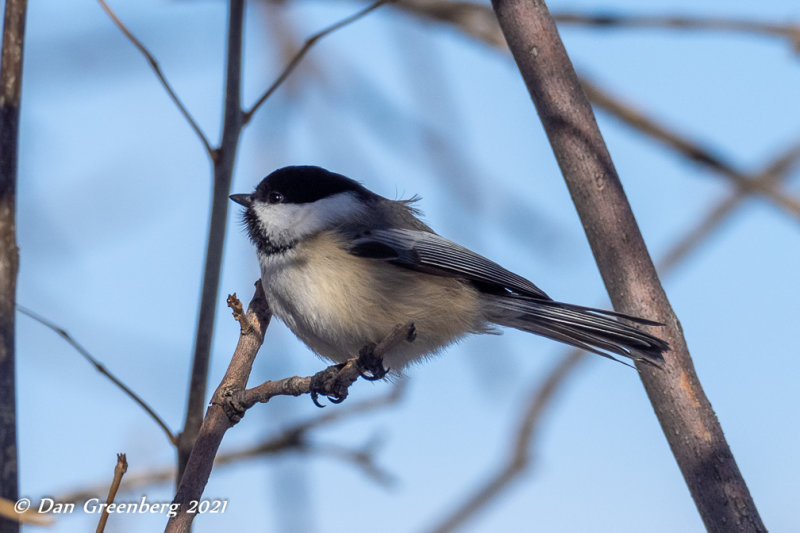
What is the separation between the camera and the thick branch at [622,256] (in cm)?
175

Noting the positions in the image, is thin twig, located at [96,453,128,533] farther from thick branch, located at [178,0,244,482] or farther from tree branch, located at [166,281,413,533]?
thick branch, located at [178,0,244,482]

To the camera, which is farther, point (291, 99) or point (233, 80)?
point (291, 99)

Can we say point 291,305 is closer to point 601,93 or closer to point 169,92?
point 169,92

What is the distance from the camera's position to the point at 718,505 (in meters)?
1.73

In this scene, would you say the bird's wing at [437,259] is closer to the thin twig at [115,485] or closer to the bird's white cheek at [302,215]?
the bird's white cheek at [302,215]

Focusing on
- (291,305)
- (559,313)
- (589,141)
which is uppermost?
(589,141)

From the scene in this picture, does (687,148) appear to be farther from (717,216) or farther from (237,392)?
(237,392)

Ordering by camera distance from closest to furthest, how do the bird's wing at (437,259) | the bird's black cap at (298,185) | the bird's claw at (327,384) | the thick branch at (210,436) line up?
the thick branch at (210,436)
the bird's claw at (327,384)
the bird's wing at (437,259)
the bird's black cap at (298,185)

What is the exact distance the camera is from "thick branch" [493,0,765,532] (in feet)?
5.74

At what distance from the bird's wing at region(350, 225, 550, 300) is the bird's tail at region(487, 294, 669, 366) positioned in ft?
0.18

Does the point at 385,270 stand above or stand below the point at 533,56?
below

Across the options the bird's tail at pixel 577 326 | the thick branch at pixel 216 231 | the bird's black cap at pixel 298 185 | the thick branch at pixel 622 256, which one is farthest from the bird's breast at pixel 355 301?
the thick branch at pixel 622 256

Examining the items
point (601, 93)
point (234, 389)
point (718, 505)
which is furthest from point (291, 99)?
point (718, 505)

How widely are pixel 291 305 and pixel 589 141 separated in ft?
3.18
